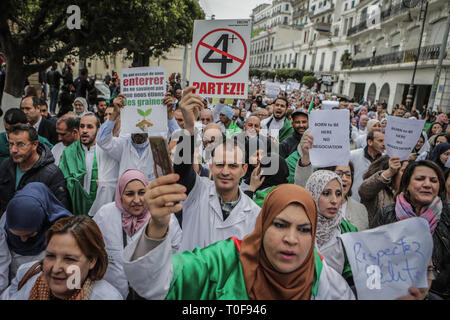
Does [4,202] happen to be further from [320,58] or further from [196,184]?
[320,58]

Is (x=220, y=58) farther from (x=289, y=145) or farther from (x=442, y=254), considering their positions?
(x=289, y=145)

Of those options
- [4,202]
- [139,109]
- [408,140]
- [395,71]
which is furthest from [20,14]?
[395,71]

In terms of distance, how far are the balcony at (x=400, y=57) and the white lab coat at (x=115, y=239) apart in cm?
2221

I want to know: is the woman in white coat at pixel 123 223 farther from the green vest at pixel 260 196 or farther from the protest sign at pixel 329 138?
the protest sign at pixel 329 138

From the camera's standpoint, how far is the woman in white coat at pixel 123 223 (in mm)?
2191

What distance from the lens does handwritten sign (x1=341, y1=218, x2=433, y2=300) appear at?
164 centimetres

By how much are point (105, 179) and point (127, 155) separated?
37cm

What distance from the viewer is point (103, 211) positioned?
2467mm

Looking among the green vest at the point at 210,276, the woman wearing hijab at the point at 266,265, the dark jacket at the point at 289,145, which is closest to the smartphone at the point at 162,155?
the woman wearing hijab at the point at 266,265

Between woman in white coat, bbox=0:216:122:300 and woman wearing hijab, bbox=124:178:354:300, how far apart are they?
53cm

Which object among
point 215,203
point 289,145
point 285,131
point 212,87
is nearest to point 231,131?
point 289,145

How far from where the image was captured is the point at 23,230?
208 cm

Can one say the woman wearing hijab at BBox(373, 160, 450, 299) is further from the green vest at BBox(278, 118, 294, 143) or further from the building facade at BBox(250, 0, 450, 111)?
the building facade at BBox(250, 0, 450, 111)

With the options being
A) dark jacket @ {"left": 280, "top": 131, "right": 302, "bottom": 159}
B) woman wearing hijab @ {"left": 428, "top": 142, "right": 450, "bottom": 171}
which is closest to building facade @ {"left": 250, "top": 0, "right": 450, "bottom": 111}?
woman wearing hijab @ {"left": 428, "top": 142, "right": 450, "bottom": 171}
